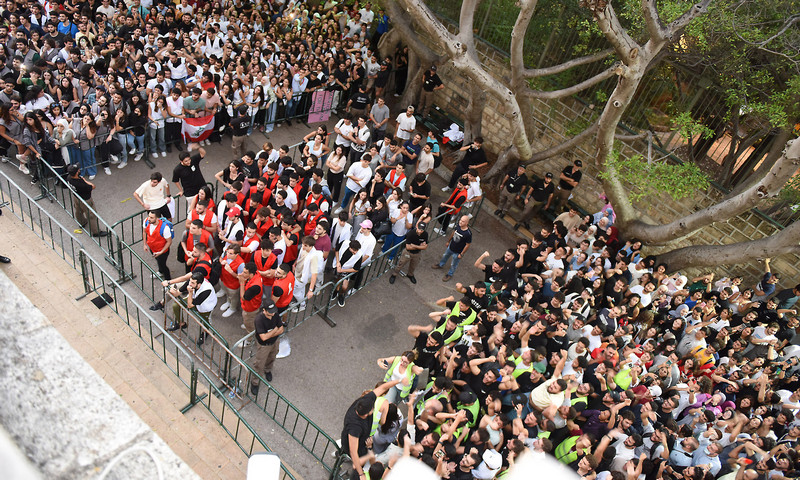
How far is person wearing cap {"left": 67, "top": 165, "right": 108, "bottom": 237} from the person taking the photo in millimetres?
9930

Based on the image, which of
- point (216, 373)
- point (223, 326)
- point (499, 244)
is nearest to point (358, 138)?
point (499, 244)

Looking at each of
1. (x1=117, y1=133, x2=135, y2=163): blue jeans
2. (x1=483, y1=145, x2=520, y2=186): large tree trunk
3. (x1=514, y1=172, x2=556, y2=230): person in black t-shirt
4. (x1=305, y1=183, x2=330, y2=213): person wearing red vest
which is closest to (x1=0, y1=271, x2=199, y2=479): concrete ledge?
(x1=305, y1=183, x2=330, y2=213): person wearing red vest

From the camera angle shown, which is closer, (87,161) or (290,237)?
(290,237)

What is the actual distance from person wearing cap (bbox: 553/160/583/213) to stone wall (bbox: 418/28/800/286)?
0.98m

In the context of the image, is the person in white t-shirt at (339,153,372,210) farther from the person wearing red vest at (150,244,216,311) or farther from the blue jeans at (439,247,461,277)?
the person wearing red vest at (150,244,216,311)

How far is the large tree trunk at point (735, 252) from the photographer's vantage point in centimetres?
1051

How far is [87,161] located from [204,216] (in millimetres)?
3849

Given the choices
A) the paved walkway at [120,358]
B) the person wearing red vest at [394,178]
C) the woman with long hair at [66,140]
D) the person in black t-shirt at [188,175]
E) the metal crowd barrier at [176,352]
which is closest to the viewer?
the paved walkway at [120,358]

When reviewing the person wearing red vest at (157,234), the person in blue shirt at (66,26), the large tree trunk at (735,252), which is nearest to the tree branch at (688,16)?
the large tree trunk at (735,252)

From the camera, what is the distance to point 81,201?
9.85 meters

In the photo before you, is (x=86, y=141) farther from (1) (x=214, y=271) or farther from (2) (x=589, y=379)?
(2) (x=589, y=379)

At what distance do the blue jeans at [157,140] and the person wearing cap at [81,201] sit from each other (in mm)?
2247

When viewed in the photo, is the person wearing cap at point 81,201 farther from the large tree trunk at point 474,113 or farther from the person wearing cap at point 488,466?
the large tree trunk at point 474,113

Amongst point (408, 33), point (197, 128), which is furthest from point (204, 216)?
point (408, 33)
